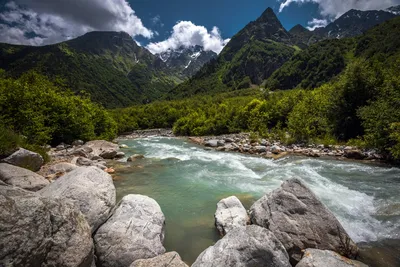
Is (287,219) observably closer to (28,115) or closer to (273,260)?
(273,260)

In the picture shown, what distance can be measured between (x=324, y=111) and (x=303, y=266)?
2614cm

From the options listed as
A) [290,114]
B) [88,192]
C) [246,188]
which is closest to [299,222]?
[246,188]

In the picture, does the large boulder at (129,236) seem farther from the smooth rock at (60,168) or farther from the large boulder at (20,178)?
the smooth rock at (60,168)

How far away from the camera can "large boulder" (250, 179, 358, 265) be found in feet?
19.2

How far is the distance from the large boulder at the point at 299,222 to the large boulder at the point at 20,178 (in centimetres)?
834

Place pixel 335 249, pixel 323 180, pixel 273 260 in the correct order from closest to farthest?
pixel 273 260, pixel 335 249, pixel 323 180

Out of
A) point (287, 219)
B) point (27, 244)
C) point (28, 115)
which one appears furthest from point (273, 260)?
point (28, 115)

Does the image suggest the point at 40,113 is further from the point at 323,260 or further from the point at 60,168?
the point at 323,260

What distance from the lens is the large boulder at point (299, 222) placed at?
585 centimetres

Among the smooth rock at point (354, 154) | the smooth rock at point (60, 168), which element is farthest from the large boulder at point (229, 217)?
the smooth rock at point (354, 154)

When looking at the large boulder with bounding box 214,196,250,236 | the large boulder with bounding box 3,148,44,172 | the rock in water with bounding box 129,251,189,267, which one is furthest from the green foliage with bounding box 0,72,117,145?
the large boulder with bounding box 214,196,250,236

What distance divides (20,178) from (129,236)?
5.65m

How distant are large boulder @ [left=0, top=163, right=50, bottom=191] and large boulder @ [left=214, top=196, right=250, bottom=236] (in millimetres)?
7059

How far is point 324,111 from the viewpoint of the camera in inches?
1046
